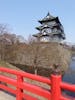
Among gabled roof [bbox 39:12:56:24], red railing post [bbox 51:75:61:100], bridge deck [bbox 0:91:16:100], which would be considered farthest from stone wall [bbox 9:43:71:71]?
red railing post [bbox 51:75:61:100]

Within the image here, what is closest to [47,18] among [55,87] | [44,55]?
[44,55]

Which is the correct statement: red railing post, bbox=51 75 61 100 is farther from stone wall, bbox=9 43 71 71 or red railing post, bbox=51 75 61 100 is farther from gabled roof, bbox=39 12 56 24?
gabled roof, bbox=39 12 56 24

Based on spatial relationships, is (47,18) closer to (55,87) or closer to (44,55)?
(44,55)

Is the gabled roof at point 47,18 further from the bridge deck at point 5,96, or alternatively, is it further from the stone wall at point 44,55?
the bridge deck at point 5,96

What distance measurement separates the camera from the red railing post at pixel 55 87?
4.43 m

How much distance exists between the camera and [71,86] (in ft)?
14.0

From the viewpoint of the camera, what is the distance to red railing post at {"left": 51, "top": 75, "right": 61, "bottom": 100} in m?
4.43

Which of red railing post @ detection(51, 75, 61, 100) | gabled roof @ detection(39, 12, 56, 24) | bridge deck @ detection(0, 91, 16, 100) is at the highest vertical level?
gabled roof @ detection(39, 12, 56, 24)

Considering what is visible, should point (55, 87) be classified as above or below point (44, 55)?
above

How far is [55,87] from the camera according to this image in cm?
448

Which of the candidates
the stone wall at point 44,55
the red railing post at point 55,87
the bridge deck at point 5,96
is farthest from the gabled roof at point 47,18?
the red railing post at point 55,87

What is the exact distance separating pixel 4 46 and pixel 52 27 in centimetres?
1551

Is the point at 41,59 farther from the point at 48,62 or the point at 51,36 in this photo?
the point at 51,36

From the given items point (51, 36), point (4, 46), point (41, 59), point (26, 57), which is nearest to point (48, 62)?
point (41, 59)
